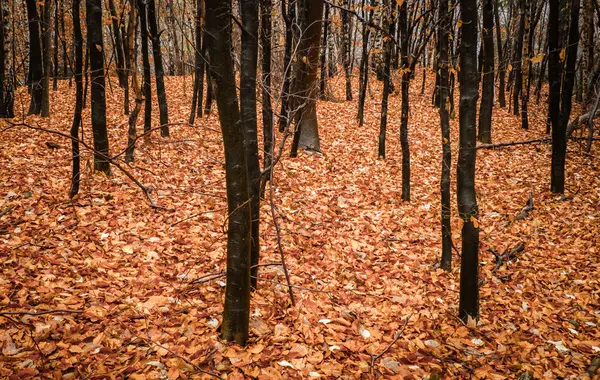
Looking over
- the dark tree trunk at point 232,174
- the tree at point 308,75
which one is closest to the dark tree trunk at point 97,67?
the tree at point 308,75

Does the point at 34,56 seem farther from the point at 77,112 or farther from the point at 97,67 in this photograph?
the point at 77,112

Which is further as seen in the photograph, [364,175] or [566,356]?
[364,175]

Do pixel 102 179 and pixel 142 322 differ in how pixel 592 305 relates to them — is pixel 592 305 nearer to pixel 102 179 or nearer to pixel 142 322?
pixel 142 322

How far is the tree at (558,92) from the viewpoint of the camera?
7.30 m

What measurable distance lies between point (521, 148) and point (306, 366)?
419 inches

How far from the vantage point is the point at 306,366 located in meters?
3.22

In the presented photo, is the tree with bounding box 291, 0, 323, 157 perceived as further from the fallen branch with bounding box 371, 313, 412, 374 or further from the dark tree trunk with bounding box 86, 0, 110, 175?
the fallen branch with bounding box 371, 313, 412, 374

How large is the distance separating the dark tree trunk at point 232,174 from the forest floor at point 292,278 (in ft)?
1.15

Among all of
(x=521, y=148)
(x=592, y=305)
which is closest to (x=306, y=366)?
(x=592, y=305)

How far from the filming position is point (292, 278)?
4742 mm

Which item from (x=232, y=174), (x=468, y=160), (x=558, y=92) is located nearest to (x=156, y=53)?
(x=232, y=174)

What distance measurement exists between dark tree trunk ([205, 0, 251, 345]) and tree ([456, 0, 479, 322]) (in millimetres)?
2296

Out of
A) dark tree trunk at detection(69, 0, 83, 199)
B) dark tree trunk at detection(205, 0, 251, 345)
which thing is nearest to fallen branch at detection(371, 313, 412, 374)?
dark tree trunk at detection(205, 0, 251, 345)

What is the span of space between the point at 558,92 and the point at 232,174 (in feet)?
26.7
